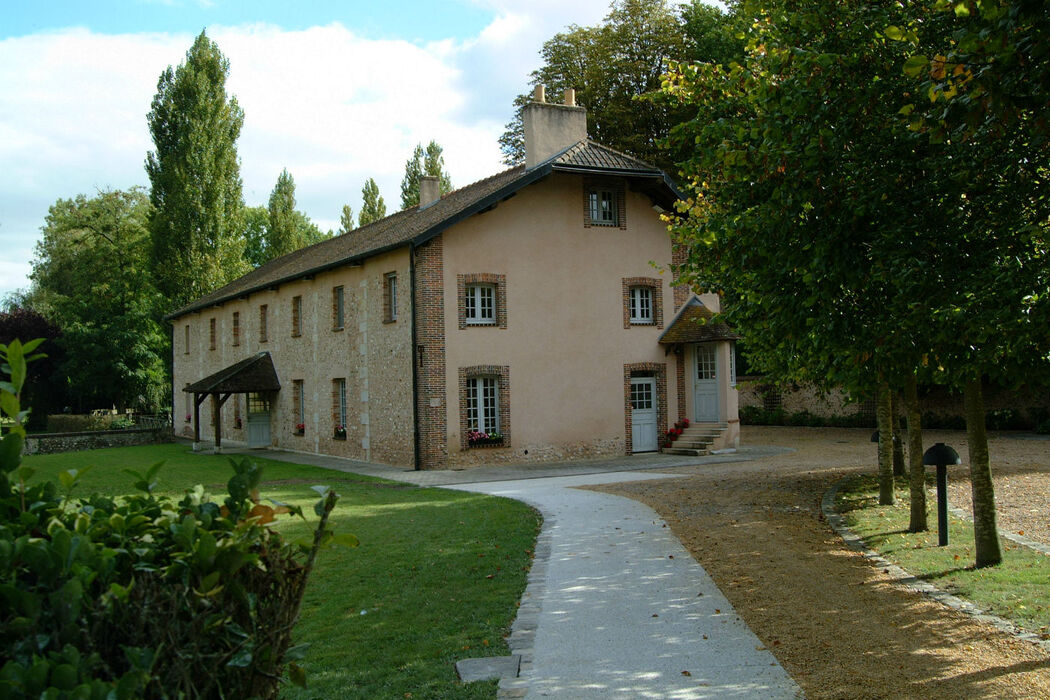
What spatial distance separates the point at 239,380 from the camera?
28.0 m

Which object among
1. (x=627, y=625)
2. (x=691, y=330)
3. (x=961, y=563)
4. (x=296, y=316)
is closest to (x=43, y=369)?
(x=296, y=316)

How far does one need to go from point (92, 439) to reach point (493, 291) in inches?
763

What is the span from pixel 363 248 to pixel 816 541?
1751 centimetres

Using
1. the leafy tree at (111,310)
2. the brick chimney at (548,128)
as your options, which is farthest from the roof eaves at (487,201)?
the leafy tree at (111,310)

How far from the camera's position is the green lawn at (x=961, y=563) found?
21.4 ft

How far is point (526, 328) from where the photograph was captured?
2166cm

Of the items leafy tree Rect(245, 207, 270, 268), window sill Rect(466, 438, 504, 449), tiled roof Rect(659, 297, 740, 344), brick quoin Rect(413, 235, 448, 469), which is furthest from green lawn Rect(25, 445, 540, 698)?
leafy tree Rect(245, 207, 270, 268)

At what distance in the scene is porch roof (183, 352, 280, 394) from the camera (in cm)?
2712

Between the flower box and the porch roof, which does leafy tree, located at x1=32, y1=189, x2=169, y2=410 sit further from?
the flower box

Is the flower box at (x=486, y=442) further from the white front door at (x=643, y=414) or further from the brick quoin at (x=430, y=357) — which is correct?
the white front door at (x=643, y=414)

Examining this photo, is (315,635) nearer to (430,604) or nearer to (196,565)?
(430,604)

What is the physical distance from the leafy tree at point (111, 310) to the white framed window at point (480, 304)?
Result: 84.4 ft

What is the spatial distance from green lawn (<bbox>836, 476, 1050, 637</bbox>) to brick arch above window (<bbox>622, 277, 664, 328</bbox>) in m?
11.8

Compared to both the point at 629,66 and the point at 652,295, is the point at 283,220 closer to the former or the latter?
→ the point at 629,66
